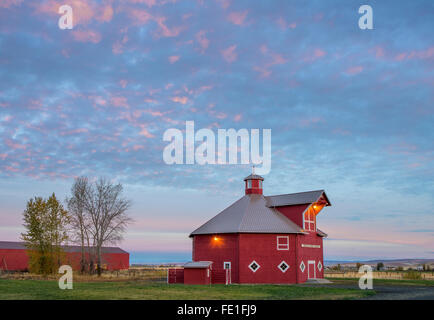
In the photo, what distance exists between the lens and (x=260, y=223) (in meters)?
40.5

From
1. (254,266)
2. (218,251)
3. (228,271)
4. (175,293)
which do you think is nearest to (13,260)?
(218,251)

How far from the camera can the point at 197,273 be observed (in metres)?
37.3

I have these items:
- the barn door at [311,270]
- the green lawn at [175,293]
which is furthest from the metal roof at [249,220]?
the green lawn at [175,293]

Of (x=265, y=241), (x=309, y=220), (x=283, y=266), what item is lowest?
(x=283, y=266)

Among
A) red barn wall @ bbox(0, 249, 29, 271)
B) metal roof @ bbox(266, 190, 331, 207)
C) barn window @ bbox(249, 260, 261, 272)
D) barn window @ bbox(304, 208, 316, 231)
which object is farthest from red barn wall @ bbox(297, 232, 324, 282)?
red barn wall @ bbox(0, 249, 29, 271)

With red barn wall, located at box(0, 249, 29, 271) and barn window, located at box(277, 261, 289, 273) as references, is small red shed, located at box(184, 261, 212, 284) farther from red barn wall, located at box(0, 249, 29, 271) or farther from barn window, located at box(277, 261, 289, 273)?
red barn wall, located at box(0, 249, 29, 271)

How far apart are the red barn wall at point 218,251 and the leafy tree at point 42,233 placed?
19.7 metres

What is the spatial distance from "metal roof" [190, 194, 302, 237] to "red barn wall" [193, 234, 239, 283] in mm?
652

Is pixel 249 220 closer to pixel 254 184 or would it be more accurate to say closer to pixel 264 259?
pixel 264 259

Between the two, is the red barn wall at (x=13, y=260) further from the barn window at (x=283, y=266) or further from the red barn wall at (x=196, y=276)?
the barn window at (x=283, y=266)

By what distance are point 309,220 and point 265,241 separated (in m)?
6.31
